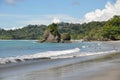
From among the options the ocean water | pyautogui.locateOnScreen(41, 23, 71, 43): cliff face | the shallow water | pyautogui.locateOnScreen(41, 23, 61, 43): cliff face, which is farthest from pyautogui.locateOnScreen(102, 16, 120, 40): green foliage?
the shallow water

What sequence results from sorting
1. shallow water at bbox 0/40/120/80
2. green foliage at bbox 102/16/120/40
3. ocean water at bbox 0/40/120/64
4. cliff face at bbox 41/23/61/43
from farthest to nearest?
green foliage at bbox 102/16/120/40, cliff face at bbox 41/23/61/43, ocean water at bbox 0/40/120/64, shallow water at bbox 0/40/120/80

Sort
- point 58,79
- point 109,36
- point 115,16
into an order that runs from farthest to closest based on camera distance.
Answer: point 115,16, point 109,36, point 58,79

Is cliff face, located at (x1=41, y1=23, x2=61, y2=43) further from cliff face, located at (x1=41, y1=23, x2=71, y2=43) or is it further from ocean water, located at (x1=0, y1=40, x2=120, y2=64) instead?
ocean water, located at (x1=0, y1=40, x2=120, y2=64)

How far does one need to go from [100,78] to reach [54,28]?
143 metres

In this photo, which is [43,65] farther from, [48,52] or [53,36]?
[53,36]

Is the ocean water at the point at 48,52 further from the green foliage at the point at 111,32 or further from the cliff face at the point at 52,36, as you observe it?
the green foliage at the point at 111,32

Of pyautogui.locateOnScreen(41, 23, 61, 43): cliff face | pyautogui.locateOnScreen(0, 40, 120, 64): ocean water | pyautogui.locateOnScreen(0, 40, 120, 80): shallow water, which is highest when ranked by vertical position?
pyautogui.locateOnScreen(41, 23, 61, 43): cliff face

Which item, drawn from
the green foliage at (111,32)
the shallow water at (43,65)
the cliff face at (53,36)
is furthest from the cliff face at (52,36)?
the shallow water at (43,65)

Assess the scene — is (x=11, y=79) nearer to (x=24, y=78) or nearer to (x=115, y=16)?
(x=24, y=78)

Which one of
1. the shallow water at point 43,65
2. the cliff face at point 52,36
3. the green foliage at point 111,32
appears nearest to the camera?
the shallow water at point 43,65

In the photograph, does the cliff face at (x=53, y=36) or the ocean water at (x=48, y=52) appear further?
the cliff face at (x=53, y=36)

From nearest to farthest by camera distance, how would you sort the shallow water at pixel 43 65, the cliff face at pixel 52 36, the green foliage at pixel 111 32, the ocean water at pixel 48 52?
the shallow water at pixel 43 65
the ocean water at pixel 48 52
the cliff face at pixel 52 36
the green foliage at pixel 111 32

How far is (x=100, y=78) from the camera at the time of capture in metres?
15.8

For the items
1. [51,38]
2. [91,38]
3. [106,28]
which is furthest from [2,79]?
[91,38]
